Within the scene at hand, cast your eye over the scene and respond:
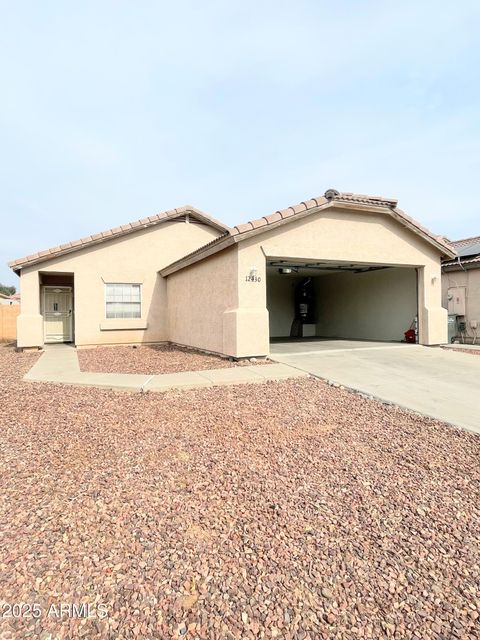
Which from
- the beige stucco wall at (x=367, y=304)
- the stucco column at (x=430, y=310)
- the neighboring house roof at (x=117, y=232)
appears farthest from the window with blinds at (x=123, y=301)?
the stucco column at (x=430, y=310)

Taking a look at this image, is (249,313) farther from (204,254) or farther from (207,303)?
(204,254)

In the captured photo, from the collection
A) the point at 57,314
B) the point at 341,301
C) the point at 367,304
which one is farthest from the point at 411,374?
the point at 57,314

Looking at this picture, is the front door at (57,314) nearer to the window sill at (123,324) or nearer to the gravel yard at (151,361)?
the window sill at (123,324)

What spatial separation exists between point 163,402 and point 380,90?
1092cm

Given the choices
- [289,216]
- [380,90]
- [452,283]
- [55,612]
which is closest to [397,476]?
[55,612]

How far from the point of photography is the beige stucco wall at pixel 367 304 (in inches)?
532

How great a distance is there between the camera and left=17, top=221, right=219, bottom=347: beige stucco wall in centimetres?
1352

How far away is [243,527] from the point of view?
2.70 meters

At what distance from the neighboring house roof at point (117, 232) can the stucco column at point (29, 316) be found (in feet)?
1.80

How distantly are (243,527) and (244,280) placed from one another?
7405mm

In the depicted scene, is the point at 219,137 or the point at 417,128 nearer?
the point at 417,128

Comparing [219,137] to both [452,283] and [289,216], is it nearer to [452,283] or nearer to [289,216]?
[289,216]

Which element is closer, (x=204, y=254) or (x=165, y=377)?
(x=165, y=377)

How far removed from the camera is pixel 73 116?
12086mm
